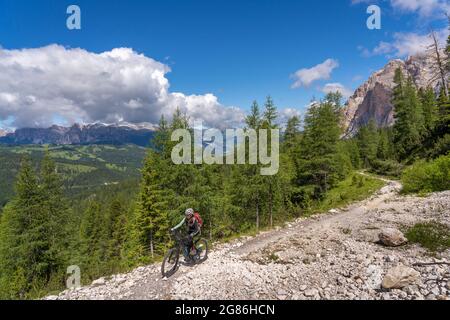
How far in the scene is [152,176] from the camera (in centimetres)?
2511

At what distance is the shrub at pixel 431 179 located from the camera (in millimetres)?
20062

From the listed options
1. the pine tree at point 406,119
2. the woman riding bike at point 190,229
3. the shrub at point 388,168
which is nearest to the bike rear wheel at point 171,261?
the woman riding bike at point 190,229

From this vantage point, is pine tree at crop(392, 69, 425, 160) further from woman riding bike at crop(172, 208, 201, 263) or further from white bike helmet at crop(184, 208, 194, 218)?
white bike helmet at crop(184, 208, 194, 218)

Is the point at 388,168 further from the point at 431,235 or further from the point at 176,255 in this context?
the point at 176,255

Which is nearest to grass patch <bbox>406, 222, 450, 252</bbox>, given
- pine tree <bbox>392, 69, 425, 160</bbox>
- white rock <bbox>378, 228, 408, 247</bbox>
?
white rock <bbox>378, 228, 408, 247</bbox>

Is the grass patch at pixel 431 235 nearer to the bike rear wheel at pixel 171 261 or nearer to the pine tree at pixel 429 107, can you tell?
the bike rear wheel at pixel 171 261

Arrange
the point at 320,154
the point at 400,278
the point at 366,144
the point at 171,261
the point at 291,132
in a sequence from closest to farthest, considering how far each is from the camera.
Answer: the point at 400,278, the point at 171,261, the point at 320,154, the point at 291,132, the point at 366,144

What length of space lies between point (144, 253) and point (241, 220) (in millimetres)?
11397

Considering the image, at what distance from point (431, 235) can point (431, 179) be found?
13.1 meters

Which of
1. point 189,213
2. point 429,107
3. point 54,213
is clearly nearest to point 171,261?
point 189,213

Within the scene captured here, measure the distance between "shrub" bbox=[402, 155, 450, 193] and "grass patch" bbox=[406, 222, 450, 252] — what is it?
→ 10505mm

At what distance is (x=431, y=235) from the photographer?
10.8 metres

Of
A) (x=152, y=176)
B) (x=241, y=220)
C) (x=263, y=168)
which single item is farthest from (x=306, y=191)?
(x=152, y=176)

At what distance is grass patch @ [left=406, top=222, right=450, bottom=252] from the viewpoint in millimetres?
9930
